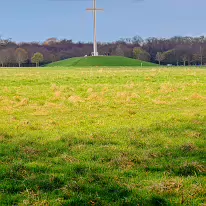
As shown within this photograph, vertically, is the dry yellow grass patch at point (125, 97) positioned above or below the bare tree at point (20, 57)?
below

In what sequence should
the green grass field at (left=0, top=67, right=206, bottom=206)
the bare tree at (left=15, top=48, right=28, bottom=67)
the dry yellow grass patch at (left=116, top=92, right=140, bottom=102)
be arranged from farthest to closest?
the bare tree at (left=15, top=48, right=28, bottom=67)
the dry yellow grass patch at (left=116, top=92, right=140, bottom=102)
the green grass field at (left=0, top=67, right=206, bottom=206)

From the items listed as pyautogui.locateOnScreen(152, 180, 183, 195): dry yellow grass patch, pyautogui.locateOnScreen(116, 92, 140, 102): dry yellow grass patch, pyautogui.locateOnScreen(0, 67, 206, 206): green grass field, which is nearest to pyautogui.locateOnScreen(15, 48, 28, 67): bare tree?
pyautogui.locateOnScreen(116, 92, 140, 102): dry yellow grass patch

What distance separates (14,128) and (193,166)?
6523 mm

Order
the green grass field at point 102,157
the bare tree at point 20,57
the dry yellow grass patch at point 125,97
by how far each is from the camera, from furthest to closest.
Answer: the bare tree at point 20,57 → the dry yellow grass patch at point 125,97 → the green grass field at point 102,157

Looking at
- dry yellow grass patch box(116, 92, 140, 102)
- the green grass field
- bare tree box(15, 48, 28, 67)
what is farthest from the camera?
bare tree box(15, 48, 28, 67)

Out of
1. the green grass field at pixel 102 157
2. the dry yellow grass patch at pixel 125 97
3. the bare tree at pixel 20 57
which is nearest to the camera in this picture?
the green grass field at pixel 102 157

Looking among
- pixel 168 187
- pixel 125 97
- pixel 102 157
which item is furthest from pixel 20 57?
pixel 168 187

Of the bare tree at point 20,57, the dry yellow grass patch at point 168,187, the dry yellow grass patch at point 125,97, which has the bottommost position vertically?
the dry yellow grass patch at point 168,187

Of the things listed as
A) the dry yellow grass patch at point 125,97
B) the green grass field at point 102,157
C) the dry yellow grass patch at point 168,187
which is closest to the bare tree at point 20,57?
the dry yellow grass patch at point 125,97

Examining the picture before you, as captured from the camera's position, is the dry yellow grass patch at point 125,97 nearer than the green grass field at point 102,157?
No

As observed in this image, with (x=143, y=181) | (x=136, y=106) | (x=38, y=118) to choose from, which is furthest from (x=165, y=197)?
(x=136, y=106)

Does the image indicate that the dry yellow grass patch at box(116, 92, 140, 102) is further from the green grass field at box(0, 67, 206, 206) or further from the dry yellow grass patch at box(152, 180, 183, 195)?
the dry yellow grass patch at box(152, 180, 183, 195)

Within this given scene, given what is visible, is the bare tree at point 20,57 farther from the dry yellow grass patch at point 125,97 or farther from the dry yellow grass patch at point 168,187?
the dry yellow grass patch at point 168,187

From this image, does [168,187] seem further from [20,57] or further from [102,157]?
[20,57]
